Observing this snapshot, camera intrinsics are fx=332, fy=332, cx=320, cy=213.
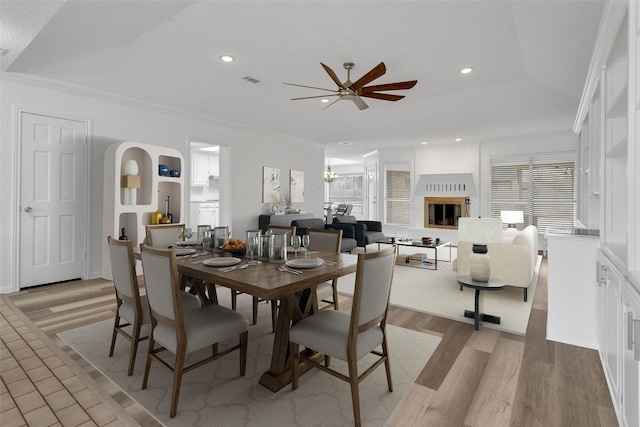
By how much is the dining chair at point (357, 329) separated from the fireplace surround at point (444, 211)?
7071mm

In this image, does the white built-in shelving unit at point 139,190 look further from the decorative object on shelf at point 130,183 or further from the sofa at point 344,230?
the sofa at point 344,230

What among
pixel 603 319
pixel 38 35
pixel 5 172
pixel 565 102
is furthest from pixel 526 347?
pixel 5 172

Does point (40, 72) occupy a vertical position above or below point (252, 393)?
above

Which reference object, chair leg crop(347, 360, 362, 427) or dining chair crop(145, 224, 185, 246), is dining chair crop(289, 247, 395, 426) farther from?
dining chair crop(145, 224, 185, 246)

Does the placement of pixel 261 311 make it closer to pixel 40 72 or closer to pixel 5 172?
pixel 5 172

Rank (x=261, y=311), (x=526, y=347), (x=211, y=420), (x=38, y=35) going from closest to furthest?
(x=211, y=420) < (x=526, y=347) < (x=38, y=35) < (x=261, y=311)

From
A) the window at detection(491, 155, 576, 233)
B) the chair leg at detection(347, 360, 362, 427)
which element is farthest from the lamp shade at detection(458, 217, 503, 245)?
the window at detection(491, 155, 576, 233)

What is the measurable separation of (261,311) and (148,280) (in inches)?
66.0

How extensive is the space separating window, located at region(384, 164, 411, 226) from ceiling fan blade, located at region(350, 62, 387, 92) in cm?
613

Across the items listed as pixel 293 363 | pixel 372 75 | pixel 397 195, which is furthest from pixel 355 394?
pixel 397 195

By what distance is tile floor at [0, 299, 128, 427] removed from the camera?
1767mm

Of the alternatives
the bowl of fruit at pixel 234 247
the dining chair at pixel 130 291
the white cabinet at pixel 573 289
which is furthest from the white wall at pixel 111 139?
the white cabinet at pixel 573 289

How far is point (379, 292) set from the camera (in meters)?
1.88

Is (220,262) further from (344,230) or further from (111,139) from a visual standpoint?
(344,230)
